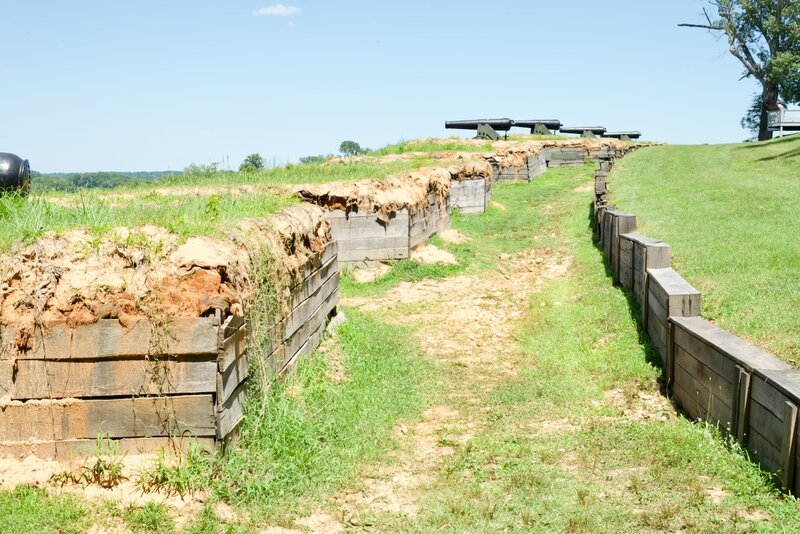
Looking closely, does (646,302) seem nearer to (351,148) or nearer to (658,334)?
(658,334)

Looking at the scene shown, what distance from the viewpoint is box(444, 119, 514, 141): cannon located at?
36156 millimetres

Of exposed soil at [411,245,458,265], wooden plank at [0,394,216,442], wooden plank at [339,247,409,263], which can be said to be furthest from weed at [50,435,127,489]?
exposed soil at [411,245,458,265]

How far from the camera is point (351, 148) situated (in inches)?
1142

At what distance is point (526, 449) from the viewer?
6.59 m

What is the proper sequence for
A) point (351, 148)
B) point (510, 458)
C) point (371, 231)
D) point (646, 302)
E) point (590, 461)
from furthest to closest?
point (351, 148) < point (371, 231) < point (646, 302) < point (510, 458) < point (590, 461)

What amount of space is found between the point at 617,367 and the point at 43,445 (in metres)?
6.00

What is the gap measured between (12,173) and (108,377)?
16.8 feet

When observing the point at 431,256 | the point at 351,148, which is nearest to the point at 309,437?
the point at 431,256

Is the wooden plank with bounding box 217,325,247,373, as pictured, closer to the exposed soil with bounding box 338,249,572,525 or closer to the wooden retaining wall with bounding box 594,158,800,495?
the exposed soil with bounding box 338,249,572,525

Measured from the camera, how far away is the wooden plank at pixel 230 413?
564 cm

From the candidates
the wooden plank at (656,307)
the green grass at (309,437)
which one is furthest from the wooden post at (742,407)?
the green grass at (309,437)

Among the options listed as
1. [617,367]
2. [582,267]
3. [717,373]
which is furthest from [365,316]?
[717,373]

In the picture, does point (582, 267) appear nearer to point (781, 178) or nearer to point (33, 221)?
point (781, 178)

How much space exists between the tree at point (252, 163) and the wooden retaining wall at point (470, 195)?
5.29 meters
